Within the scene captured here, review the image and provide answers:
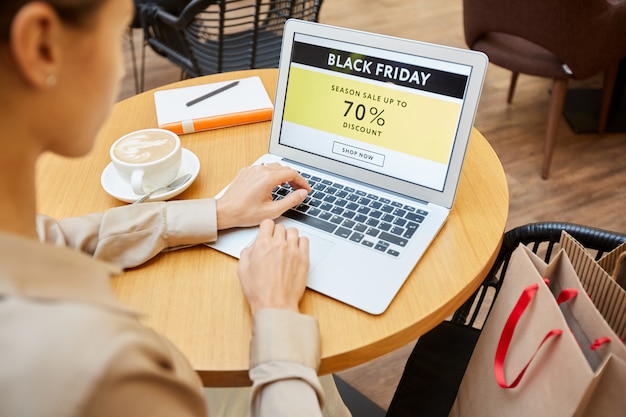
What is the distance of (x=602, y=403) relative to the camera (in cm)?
69

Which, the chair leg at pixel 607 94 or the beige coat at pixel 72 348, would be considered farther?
the chair leg at pixel 607 94

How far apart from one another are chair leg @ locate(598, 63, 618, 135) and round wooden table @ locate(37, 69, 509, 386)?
1.66 m

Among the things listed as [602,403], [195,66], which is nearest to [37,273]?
[602,403]

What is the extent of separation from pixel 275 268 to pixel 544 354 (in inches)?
14.5

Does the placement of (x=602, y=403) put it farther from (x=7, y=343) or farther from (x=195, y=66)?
(x=195, y=66)

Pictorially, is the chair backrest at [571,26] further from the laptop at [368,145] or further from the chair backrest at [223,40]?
the laptop at [368,145]

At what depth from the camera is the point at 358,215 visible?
3.04 ft

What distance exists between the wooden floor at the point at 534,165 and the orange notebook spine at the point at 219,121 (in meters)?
0.77

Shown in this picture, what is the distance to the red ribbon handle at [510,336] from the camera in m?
0.79

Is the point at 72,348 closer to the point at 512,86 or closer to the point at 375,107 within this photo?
the point at 375,107

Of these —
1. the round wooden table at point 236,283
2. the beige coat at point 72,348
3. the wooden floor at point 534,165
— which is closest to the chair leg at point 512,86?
the wooden floor at point 534,165

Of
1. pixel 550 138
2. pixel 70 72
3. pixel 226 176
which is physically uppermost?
pixel 70 72

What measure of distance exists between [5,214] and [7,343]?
161 mm

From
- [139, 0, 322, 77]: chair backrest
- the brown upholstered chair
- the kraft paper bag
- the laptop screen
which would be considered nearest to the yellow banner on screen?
the laptop screen
